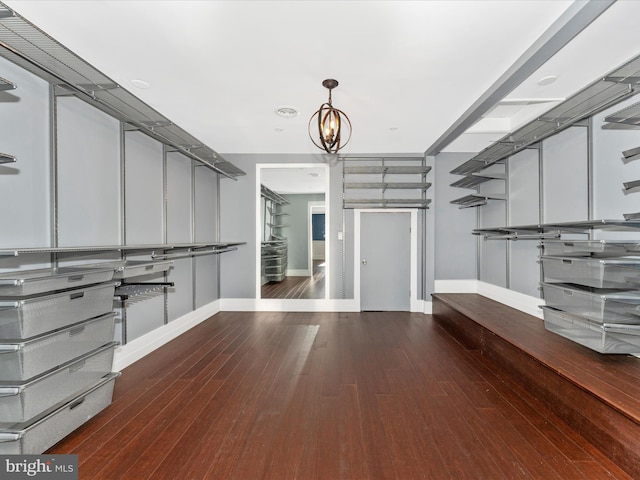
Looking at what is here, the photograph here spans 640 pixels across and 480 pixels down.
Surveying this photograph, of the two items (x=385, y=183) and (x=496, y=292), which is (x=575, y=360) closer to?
(x=496, y=292)

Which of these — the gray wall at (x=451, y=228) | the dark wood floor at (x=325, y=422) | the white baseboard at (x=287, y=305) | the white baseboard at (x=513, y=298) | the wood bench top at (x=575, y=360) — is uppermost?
the gray wall at (x=451, y=228)

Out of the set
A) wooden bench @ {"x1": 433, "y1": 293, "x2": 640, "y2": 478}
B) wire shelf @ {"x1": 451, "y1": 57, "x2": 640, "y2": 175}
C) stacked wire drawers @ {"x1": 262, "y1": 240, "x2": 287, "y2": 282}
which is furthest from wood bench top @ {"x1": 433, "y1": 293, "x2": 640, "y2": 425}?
stacked wire drawers @ {"x1": 262, "y1": 240, "x2": 287, "y2": 282}

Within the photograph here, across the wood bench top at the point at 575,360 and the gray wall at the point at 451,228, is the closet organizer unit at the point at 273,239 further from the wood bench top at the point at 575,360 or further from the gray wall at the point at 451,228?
the wood bench top at the point at 575,360

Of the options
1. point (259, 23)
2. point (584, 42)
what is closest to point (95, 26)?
point (259, 23)

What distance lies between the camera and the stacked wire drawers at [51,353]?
5.08 ft

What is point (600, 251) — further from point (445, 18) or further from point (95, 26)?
point (95, 26)

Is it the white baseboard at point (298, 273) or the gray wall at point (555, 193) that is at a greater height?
the gray wall at point (555, 193)

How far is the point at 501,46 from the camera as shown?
217cm

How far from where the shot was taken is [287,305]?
16.6 ft

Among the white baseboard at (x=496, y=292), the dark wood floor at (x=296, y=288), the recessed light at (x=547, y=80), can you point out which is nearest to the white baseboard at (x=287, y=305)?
the dark wood floor at (x=296, y=288)

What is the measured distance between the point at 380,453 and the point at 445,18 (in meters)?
2.73

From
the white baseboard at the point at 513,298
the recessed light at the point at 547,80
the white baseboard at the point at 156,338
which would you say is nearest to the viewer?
the recessed light at the point at 547,80

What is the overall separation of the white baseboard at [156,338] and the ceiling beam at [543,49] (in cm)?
426

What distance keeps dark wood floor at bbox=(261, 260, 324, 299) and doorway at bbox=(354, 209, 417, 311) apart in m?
1.33
